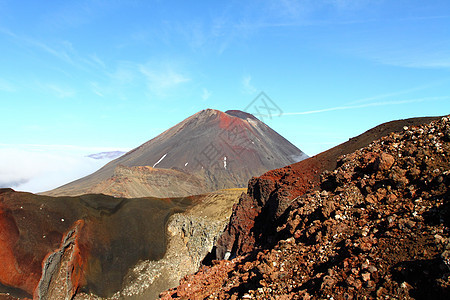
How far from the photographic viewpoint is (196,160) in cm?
4959

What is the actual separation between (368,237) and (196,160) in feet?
149

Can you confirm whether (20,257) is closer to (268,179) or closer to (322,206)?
(268,179)

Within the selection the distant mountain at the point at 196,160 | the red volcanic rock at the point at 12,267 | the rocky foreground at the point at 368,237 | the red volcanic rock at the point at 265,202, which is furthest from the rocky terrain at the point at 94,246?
the distant mountain at the point at 196,160

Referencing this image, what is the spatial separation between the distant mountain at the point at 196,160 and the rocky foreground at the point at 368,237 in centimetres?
2709

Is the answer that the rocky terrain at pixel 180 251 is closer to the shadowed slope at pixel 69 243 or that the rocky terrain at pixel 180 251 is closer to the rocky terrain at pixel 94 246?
the rocky terrain at pixel 94 246

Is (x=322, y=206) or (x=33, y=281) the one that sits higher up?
(x=322, y=206)

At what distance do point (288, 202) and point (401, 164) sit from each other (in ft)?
13.7

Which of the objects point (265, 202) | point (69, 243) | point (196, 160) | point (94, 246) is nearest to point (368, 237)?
point (265, 202)

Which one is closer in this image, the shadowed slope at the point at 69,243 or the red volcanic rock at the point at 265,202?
the red volcanic rock at the point at 265,202

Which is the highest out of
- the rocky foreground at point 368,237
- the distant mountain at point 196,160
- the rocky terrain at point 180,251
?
the distant mountain at point 196,160

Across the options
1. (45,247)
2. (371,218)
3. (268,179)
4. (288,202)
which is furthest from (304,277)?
(45,247)

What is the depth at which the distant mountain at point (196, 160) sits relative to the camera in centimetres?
3484

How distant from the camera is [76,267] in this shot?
47.9ft

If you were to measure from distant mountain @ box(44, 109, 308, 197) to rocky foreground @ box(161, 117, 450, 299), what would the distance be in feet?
88.9
